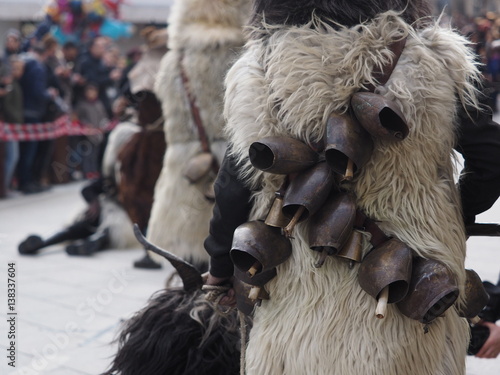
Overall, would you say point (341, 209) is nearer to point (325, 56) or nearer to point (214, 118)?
point (325, 56)

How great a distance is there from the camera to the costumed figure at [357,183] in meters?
1.67

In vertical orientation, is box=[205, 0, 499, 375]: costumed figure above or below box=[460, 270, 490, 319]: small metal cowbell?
above

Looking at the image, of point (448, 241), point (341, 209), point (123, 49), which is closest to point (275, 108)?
point (341, 209)

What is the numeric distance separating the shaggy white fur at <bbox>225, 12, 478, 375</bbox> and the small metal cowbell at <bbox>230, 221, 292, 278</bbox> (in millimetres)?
52

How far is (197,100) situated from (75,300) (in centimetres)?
177

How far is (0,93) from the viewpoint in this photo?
7961mm

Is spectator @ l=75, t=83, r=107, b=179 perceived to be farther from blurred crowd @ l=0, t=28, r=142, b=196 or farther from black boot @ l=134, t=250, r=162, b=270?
black boot @ l=134, t=250, r=162, b=270

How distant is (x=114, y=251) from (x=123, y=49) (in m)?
11.4

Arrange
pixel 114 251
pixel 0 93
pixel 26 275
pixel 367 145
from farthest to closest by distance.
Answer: pixel 0 93 < pixel 114 251 < pixel 26 275 < pixel 367 145

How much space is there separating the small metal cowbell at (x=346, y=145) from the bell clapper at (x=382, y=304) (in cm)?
29

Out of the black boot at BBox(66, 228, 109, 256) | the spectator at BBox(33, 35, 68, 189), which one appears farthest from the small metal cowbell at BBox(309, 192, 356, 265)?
the spectator at BBox(33, 35, 68, 189)

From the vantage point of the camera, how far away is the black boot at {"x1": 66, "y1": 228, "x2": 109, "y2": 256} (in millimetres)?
5691

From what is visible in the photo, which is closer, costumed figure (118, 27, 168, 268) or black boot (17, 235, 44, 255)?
costumed figure (118, 27, 168, 268)

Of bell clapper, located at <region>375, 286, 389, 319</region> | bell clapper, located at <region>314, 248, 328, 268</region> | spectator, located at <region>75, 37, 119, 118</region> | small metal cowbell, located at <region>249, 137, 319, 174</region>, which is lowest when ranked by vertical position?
spectator, located at <region>75, 37, 119, 118</region>
